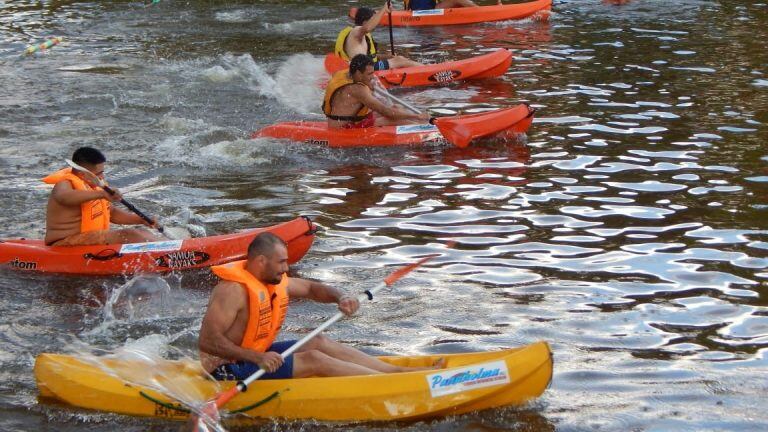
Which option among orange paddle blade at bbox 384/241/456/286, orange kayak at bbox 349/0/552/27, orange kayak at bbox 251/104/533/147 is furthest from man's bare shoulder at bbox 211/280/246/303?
orange kayak at bbox 349/0/552/27

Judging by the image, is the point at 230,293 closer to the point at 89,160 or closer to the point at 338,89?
the point at 89,160

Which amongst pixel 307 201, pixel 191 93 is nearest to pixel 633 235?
pixel 307 201

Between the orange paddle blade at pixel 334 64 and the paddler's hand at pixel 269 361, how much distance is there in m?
10.1

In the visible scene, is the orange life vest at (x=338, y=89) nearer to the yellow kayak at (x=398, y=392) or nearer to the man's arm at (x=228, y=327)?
the man's arm at (x=228, y=327)

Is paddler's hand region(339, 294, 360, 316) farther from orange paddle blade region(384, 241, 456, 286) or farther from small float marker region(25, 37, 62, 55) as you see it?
small float marker region(25, 37, 62, 55)

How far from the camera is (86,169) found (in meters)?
8.83

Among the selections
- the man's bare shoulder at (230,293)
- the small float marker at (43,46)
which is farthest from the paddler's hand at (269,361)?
the small float marker at (43,46)

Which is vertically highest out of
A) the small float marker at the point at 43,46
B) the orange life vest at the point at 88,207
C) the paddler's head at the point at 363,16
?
the paddler's head at the point at 363,16

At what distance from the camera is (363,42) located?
15.5 meters

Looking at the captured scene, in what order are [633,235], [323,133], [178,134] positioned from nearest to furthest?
[633,235]
[323,133]
[178,134]

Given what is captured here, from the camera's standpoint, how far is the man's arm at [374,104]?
483 inches

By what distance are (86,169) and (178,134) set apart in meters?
4.73

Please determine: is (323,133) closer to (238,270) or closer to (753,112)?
(753,112)

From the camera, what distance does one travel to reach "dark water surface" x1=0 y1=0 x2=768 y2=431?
7.23 metres
